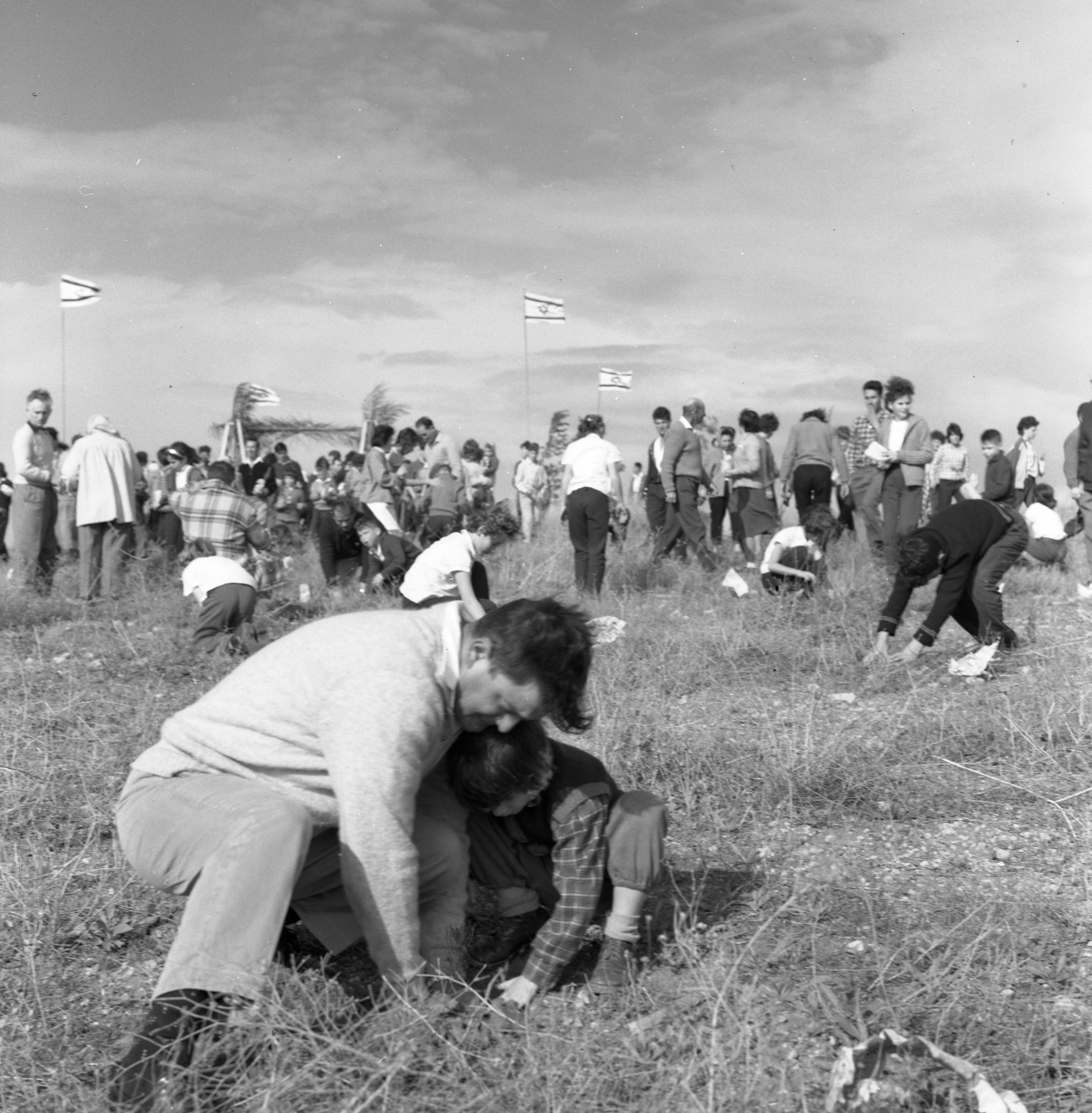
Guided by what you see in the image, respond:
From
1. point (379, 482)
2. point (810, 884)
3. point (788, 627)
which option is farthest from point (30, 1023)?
point (379, 482)

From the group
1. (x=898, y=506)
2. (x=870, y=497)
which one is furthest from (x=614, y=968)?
(x=870, y=497)

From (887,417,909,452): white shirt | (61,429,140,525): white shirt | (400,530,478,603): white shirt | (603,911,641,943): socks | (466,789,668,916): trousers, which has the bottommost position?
(603,911,641,943): socks

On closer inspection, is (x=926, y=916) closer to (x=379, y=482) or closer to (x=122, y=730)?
(x=122, y=730)

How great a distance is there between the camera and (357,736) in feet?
7.73

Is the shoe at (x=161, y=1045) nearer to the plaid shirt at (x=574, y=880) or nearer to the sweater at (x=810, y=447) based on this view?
the plaid shirt at (x=574, y=880)

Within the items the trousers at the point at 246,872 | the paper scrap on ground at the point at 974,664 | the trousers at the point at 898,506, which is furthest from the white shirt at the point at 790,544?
the trousers at the point at 246,872

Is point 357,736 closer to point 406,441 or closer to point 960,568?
point 960,568

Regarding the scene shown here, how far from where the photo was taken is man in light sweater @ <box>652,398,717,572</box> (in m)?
10.4

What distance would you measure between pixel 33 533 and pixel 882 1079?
8805 millimetres

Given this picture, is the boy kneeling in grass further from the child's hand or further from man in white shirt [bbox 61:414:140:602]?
man in white shirt [bbox 61:414:140:602]

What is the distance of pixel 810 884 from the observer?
130 inches

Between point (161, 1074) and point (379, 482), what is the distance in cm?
873

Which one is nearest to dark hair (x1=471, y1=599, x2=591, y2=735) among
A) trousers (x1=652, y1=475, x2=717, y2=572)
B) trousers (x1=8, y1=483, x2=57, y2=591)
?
trousers (x1=8, y1=483, x2=57, y2=591)

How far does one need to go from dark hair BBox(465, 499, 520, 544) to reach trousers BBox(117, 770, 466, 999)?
12.9ft
